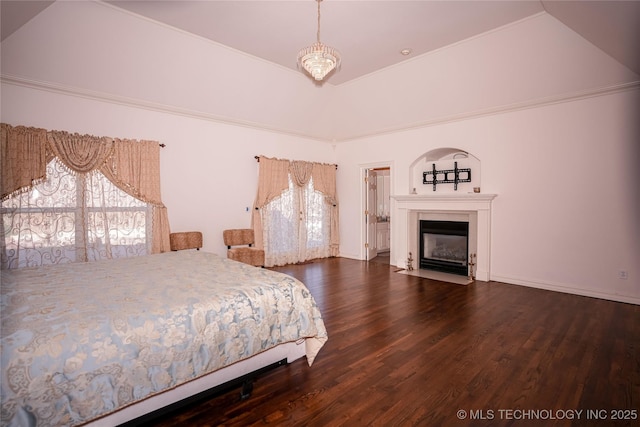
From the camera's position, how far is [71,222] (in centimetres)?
424

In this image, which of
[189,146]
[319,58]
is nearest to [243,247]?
[189,146]

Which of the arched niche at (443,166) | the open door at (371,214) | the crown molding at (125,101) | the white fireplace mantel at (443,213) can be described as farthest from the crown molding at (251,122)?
the white fireplace mantel at (443,213)

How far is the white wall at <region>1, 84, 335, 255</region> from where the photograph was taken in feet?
13.4

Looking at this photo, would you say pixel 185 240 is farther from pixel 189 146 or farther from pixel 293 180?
pixel 293 180

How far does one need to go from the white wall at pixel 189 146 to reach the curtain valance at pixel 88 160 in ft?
0.52

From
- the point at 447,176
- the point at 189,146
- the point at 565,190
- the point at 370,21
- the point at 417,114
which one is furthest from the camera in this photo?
the point at 447,176

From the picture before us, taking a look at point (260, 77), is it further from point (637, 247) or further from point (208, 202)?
point (637, 247)

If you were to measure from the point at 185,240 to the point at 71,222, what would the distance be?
151 centimetres

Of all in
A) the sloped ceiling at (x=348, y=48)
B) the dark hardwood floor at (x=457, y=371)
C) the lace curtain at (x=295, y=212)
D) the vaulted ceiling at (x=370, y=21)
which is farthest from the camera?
the lace curtain at (x=295, y=212)

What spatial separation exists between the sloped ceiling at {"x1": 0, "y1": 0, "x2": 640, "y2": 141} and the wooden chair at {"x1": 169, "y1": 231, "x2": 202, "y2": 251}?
2.10 metres

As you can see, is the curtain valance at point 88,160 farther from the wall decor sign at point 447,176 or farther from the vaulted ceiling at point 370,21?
the wall decor sign at point 447,176

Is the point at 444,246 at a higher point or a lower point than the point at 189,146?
lower

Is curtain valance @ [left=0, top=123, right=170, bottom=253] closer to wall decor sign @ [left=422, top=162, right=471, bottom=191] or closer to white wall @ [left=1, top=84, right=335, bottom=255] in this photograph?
white wall @ [left=1, top=84, right=335, bottom=255]

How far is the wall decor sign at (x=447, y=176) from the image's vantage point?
5715mm
